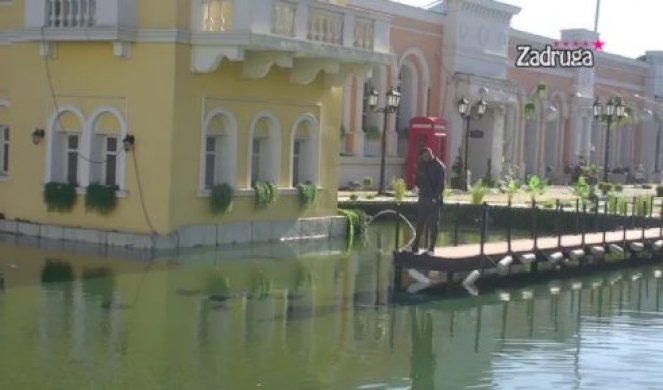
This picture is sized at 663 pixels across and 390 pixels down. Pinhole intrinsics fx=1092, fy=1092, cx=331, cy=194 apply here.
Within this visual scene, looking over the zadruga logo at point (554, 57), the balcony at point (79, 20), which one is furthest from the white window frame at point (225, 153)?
the zadruga logo at point (554, 57)

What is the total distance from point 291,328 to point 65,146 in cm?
951

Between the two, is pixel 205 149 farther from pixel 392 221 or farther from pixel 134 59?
pixel 392 221

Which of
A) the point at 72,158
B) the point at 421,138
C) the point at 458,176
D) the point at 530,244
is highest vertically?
the point at 421,138

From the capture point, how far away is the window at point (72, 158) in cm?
2123

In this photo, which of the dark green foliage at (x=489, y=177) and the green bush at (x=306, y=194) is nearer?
the green bush at (x=306, y=194)

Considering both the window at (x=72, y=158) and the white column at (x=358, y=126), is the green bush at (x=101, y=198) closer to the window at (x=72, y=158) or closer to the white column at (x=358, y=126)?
the window at (x=72, y=158)

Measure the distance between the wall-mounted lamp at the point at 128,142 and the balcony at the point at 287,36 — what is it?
1736 mm

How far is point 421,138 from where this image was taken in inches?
1441

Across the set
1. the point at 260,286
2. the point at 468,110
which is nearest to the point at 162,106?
the point at 260,286

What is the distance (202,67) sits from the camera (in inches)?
778

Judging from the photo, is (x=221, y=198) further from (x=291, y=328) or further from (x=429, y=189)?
(x=291, y=328)

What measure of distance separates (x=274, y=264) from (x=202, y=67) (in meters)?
3.80

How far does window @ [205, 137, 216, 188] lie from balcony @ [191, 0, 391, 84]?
63.1 inches

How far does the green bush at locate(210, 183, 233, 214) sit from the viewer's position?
20.7m
